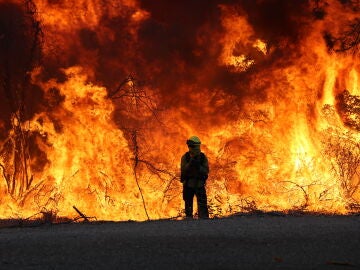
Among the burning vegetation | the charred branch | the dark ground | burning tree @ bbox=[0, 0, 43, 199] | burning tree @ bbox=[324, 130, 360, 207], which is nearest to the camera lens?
the dark ground

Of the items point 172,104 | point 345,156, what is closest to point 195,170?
point 172,104

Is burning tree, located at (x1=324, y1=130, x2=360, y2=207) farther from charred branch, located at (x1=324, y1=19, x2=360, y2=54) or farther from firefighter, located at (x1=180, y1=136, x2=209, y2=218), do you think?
firefighter, located at (x1=180, y1=136, x2=209, y2=218)

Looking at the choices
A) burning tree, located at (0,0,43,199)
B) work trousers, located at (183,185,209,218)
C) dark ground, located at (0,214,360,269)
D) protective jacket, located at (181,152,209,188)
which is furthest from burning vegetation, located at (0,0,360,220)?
dark ground, located at (0,214,360,269)

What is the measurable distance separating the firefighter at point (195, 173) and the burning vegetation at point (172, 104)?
1201mm

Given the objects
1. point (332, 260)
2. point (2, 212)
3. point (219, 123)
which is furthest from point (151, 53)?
point (332, 260)

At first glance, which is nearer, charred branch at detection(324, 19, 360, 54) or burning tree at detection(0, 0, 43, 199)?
charred branch at detection(324, 19, 360, 54)

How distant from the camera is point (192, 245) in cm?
739

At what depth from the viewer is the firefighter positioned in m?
10.9

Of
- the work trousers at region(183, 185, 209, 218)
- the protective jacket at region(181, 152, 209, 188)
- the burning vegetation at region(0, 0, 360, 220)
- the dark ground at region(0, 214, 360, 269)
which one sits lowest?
the dark ground at region(0, 214, 360, 269)

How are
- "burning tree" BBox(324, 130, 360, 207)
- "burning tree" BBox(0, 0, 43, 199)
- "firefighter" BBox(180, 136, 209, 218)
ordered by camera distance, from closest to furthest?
"firefighter" BBox(180, 136, 209, 218) → "burning tree" BBox(324, 130, 360, 207) → "burning tree" BBox(0, 0, 43, 199)

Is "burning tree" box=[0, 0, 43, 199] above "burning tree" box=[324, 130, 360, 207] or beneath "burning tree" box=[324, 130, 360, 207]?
above

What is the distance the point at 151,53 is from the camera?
45.0ft

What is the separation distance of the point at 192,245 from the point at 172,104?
20.7 feet

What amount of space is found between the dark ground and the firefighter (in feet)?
6.18
